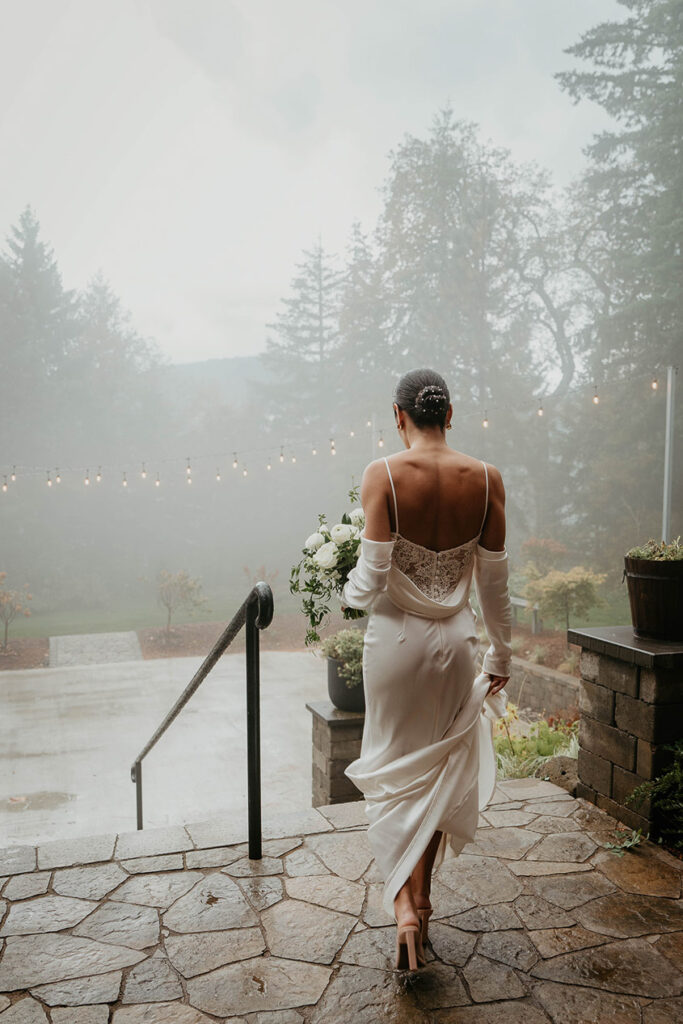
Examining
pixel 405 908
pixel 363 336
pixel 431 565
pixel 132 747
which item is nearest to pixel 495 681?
pixel 431 565

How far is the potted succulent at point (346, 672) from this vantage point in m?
4.08

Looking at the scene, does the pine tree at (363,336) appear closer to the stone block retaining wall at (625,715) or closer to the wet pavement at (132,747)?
the wet pavement at (132,747)

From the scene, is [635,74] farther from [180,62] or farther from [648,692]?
[648,692]

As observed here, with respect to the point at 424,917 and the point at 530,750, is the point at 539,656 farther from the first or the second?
the point at 424,917

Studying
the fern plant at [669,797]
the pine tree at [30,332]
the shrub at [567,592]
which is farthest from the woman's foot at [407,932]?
the pine tree at [30,332]

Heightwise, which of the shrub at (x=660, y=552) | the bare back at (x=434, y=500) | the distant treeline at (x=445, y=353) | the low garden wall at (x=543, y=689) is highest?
the distant treeline at (x=445, y=353)

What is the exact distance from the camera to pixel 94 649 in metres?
12.7

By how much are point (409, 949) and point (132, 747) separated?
5890 millimetres

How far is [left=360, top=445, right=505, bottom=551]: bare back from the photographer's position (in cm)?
190

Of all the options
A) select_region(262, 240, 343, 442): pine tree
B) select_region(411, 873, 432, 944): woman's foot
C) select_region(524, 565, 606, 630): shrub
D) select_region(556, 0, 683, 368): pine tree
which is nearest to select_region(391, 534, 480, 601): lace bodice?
select_region(411, 873, 432, 944): woman's foot

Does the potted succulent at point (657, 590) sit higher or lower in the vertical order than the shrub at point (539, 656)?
higher

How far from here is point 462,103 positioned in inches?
696

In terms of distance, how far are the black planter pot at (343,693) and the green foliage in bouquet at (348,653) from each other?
23 millimetres

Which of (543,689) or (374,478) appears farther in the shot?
(543,689)
